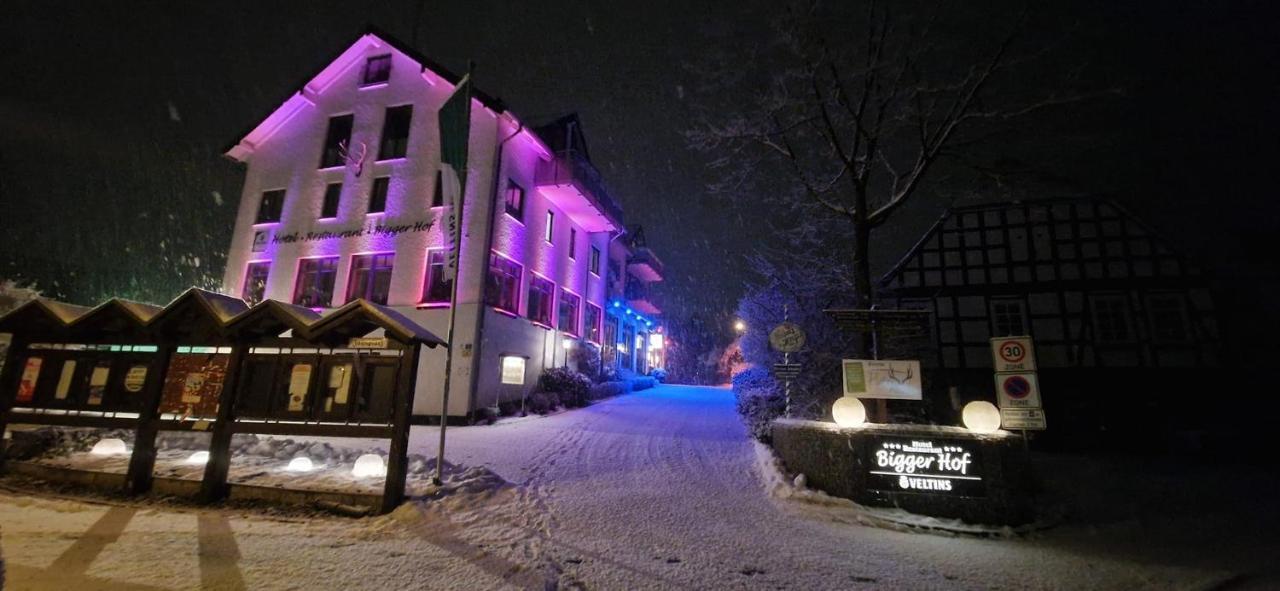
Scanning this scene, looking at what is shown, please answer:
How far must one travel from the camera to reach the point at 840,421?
8336mm

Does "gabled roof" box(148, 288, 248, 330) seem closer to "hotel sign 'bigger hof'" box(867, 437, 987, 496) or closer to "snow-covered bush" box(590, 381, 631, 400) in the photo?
"hotel sign 'bigger hof'" box(867, 437, 987, 496)

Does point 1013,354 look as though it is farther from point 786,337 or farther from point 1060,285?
point 1060,285

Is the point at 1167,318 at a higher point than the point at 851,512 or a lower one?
higher

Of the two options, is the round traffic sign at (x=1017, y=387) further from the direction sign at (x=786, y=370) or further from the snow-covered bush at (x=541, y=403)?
the snow-covered bush at (x=541, y=403)

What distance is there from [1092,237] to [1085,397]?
20.2 ft

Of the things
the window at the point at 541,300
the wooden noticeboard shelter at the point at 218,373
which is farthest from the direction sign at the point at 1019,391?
the window at the point at 541,300

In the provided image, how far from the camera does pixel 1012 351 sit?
8.09 metres

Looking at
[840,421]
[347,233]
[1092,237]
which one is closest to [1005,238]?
[1092,237]

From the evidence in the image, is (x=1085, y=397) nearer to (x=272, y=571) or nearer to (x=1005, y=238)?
(x=1005, y=238)

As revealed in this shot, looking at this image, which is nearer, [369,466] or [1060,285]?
[369,466]

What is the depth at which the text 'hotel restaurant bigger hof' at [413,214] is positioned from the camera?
16094 millimetres

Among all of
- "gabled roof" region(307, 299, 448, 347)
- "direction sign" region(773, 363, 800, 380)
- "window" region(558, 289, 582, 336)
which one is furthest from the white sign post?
"window" region(558, 289, 582, 336)

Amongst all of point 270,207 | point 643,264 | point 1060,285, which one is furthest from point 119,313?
point 643,264

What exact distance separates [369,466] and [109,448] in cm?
551
